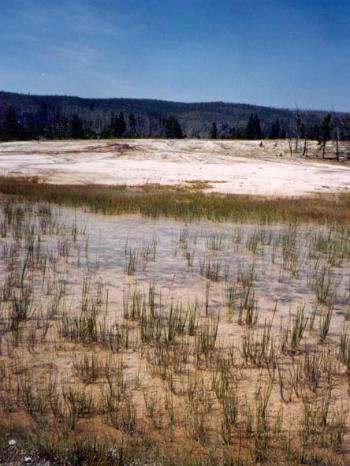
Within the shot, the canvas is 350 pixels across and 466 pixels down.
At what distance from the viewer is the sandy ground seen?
26980mm

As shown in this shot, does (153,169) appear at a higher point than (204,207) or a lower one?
higher

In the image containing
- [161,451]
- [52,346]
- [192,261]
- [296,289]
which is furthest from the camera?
[192,261]

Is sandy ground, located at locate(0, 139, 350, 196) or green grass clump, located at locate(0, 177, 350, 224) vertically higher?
sandy ground, located at locate(0, 139, 350, 196)

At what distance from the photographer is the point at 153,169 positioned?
32.8m

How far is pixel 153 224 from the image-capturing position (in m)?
13.1

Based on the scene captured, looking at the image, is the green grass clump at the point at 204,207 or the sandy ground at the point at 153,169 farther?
the sandy ground at the point at 153,169

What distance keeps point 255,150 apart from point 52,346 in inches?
2121

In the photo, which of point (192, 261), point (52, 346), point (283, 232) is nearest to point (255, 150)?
point (283, 232)

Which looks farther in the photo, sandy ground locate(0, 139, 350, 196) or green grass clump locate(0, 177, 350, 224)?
sandy ground locate(0, 139, 350, 196)

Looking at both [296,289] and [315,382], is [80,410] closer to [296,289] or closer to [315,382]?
[315,382]

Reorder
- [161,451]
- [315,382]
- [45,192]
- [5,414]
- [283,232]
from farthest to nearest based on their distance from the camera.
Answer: [45,192] < [283,232] < [315,382] < [5,414] < [161,451]

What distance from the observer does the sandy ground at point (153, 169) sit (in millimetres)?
26980

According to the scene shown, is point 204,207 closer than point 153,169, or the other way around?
point 204,207

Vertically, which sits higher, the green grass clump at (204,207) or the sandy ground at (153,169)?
the sandy ground at (153,169)
